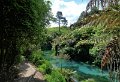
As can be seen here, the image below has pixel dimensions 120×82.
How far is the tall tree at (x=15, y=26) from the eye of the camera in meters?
21.1

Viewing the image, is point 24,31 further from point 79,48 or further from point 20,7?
point 79,48

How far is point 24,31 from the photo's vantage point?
23219mm

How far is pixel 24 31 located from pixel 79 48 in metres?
47.9

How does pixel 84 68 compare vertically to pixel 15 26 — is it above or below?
below

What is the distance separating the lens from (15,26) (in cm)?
2205

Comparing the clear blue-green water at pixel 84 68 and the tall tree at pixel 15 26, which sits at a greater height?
→ the tall tree at pixel 15 26

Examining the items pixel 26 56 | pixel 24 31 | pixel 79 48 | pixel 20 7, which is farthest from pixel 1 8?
pixel 79 48

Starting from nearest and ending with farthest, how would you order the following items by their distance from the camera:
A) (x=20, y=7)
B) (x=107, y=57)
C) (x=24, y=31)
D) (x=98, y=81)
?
(x=107, y=57) → (x=20, y=7) → (x=24, y=31) → (x=98, y=81)

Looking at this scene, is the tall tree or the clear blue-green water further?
the clear blue-green water

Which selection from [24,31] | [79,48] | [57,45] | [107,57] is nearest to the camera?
[107,57]

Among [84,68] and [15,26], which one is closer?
[15,26]

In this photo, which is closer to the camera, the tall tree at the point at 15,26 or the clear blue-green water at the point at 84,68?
the tall tree at the point at 15,26

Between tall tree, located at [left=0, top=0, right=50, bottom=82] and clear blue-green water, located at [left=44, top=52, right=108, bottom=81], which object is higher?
tall tree, located at [left=0, top=0, right=50, bottom=82]

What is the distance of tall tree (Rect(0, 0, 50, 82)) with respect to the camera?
69.3 feet
